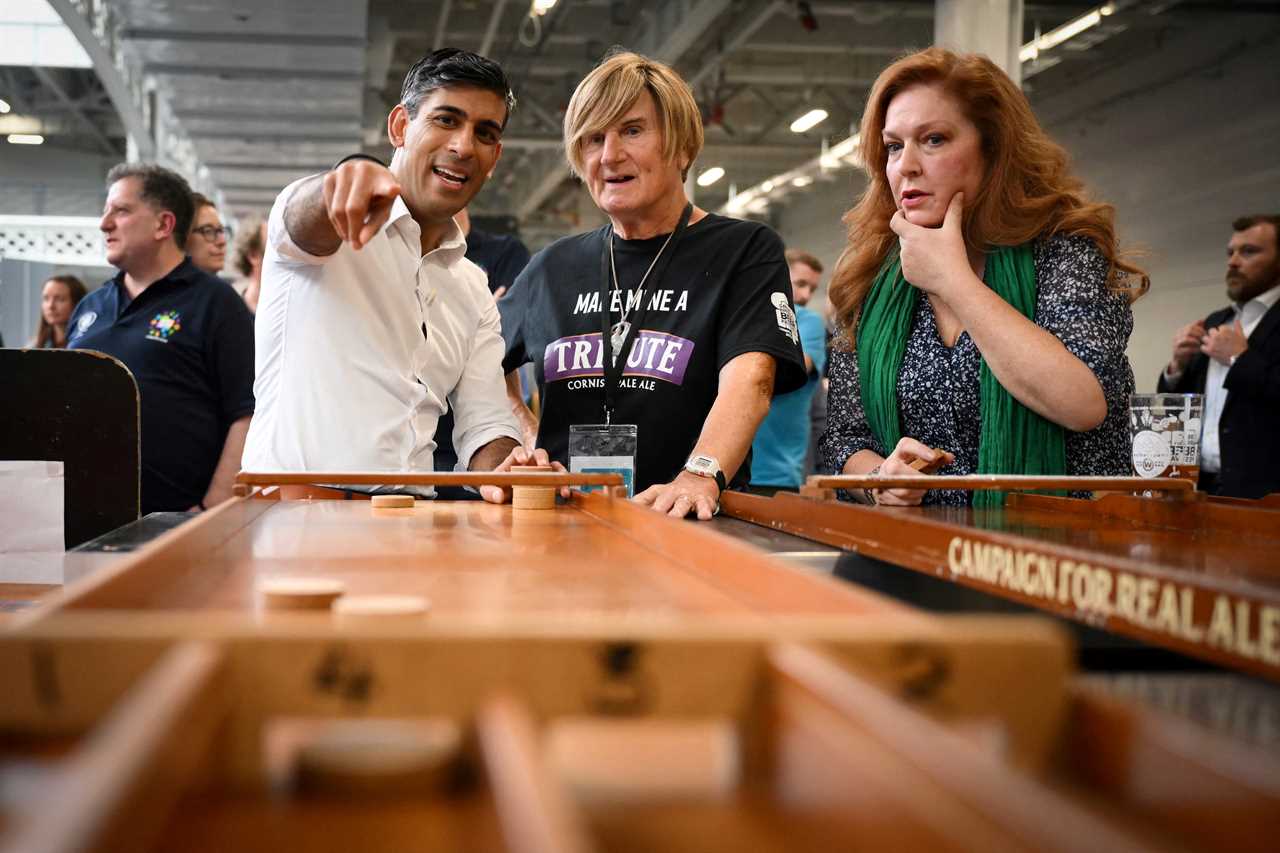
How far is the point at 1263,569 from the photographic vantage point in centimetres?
104

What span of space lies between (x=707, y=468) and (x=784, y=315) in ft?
1.55

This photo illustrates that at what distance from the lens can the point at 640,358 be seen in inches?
91.8

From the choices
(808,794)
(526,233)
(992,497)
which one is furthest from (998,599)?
(526,233)

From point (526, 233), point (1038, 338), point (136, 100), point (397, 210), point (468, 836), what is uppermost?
point (526, 233)

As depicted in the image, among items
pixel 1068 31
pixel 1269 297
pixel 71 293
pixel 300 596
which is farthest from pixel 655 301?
pixel 1068 31

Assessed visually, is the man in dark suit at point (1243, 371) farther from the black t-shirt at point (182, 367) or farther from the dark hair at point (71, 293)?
the dark hair at point (71, 293)

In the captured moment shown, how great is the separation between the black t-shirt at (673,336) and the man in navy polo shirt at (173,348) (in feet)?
4.58

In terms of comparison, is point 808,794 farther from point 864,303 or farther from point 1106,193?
point 1106,193

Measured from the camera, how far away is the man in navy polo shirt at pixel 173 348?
131 inches

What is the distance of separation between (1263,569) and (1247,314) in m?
4.53

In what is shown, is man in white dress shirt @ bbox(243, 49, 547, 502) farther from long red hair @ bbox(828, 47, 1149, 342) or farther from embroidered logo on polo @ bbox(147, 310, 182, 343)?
embroidered logo on polo @ bbox(147, 310, 182, 343)

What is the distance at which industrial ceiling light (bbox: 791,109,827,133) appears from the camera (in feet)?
41.6

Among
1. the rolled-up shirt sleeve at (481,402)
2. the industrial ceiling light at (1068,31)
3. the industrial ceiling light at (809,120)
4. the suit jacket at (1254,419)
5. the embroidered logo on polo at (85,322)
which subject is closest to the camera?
the rolled-up shirt sleeve at (481,402)

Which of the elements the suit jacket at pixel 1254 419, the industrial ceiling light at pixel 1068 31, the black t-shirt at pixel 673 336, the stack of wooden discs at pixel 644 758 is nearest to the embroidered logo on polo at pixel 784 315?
the black t-shirt at pixel 673 336
